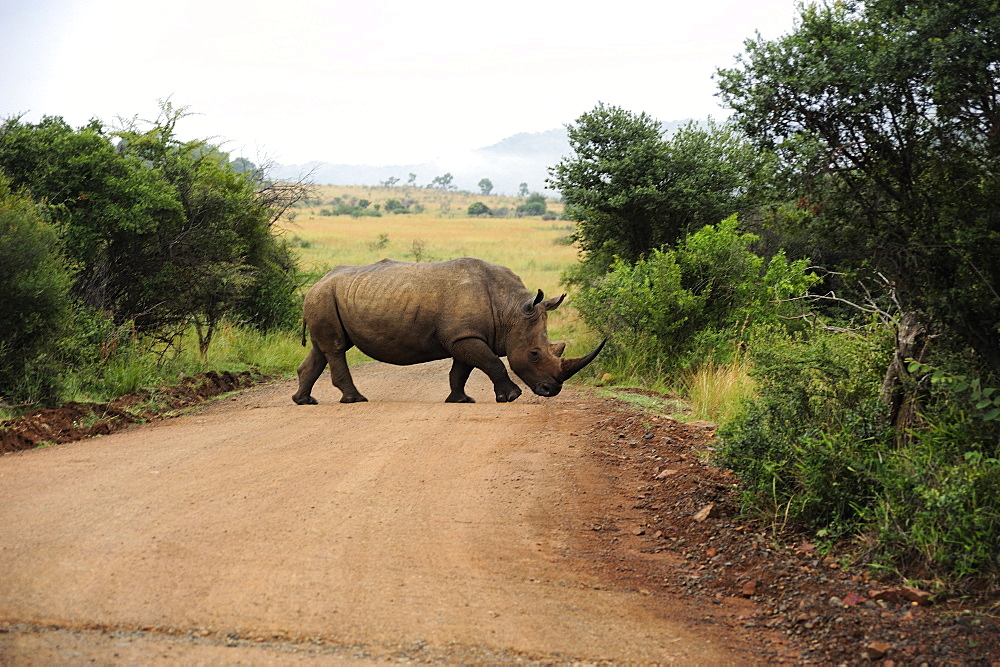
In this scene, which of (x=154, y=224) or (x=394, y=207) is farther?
(x=394, y=207)

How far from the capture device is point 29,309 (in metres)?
10.8

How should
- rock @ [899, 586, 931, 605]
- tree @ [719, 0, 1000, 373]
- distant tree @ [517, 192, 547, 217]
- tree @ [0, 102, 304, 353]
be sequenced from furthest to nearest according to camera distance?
distant tree @ [517, 192, 547, 217] < tree @ [0, 102, 304, 353] < tree @ [719, 0, 1000, 373] < rock @ [899, 586, 931, 605]

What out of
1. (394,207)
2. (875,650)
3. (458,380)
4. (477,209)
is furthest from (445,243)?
(875,650)

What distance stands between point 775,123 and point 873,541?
2709 mm

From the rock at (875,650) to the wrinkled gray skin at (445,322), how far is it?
23.1ft

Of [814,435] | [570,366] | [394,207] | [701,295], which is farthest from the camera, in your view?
[394,207]

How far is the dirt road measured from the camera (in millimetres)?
4438

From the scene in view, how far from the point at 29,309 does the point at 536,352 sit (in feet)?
18.3

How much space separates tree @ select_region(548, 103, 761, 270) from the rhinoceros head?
527 cm

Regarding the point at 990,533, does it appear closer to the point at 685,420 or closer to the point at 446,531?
the point at 446,531

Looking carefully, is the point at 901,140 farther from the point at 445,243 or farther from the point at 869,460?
the point at 445,243

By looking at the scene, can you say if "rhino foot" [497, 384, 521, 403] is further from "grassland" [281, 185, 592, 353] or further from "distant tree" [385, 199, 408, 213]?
"distant tree" [385, 199, 408, 213]

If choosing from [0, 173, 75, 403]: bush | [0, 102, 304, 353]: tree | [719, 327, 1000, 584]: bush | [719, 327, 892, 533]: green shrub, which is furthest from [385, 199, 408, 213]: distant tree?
[719, 327, 1000, 584]: bush

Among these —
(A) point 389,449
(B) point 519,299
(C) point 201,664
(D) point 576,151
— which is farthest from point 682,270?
(C) point 201,664
